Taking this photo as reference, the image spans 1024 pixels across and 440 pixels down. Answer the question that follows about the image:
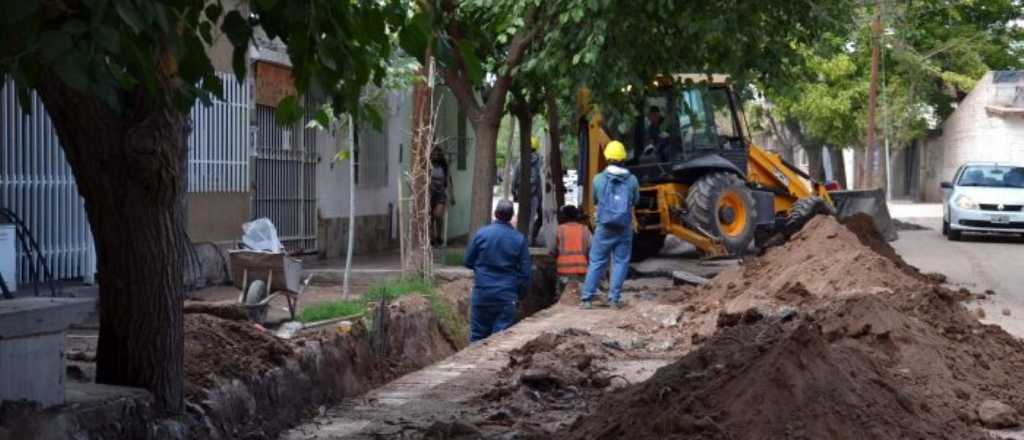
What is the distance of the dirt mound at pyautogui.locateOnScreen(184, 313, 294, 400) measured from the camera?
350 inches

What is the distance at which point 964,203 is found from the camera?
1073 inches

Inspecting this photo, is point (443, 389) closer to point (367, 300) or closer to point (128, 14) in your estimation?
point (367, 300)

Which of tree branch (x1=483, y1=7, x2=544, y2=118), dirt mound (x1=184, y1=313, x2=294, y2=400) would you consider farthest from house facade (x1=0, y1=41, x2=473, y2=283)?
tree branch (x1=483, y1=7, x2=544, y2=118)

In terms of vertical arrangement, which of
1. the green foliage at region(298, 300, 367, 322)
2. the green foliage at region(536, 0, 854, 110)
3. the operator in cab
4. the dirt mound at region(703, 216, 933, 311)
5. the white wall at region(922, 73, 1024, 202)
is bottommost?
the green foliage at region(298, 300, 367, 322)

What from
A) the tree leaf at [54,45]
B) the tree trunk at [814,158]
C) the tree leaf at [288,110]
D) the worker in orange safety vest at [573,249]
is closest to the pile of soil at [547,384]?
the tree leaf at [288,110]

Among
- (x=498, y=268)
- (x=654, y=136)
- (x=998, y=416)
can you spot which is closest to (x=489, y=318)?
(x=498, y=268)

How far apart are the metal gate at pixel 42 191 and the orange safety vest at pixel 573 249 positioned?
219 inches

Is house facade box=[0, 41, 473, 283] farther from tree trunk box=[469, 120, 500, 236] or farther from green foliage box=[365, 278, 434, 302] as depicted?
tree trunk box=[469, 120, 500, 236]

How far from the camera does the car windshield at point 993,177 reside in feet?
91.2

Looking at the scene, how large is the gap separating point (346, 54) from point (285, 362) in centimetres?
431

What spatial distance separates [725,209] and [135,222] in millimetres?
13399

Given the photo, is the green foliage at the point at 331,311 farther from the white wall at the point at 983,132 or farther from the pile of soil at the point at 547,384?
the white wall at the point at 983,132

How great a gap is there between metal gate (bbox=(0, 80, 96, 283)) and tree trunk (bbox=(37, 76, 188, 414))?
208 inches

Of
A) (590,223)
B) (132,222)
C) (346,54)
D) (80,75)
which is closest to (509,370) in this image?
(132,222)
